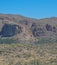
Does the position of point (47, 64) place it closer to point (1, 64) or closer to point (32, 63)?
point (32, 63)

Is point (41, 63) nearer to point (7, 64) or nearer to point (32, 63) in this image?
point (32, 63)

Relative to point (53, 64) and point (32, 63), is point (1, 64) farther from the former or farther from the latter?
point (53, 64)

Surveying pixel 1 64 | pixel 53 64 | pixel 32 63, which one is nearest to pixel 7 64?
pixel 1 64

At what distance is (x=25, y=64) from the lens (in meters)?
69.5

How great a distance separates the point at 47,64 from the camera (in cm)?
7044

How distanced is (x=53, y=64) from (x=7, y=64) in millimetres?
10800

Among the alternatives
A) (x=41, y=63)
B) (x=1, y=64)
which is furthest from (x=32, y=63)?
(x=1, y=64)

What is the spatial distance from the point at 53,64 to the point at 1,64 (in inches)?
487

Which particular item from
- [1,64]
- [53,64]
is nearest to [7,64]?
[1,64]

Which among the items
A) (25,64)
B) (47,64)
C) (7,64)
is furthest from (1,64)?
(47,64)

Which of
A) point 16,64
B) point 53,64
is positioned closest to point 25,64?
point 16,64

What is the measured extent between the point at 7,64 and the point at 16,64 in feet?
9.76

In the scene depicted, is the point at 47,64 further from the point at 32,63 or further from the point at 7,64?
the point at 7,64

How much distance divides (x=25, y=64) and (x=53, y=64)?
21.1ft
